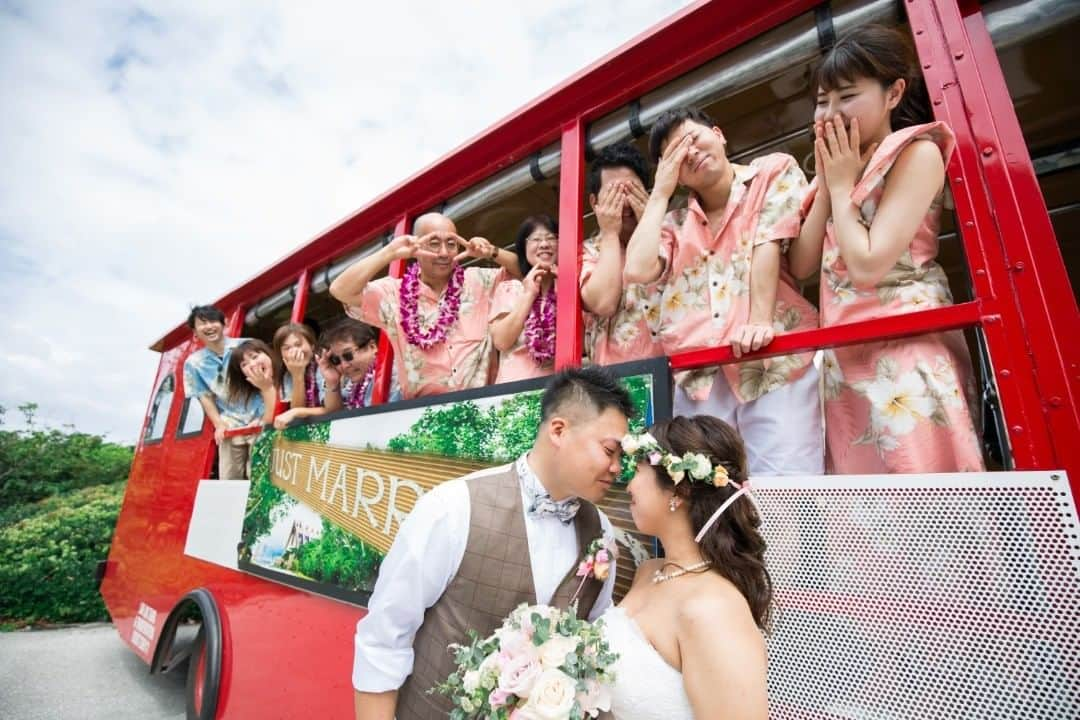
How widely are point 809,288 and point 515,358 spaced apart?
2.46 meters

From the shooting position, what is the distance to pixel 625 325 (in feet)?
6.23

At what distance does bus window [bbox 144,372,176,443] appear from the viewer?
4.84 meters

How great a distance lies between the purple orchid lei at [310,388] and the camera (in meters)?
3.16

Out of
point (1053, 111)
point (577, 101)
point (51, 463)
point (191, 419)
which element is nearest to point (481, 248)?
point (577, 101)

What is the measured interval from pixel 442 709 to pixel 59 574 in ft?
31.8

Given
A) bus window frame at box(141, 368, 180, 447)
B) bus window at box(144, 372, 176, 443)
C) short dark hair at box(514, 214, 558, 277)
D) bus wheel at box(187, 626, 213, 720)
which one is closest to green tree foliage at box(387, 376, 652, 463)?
short dark hair at box(514, 214, 558, 277)

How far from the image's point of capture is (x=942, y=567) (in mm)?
1020

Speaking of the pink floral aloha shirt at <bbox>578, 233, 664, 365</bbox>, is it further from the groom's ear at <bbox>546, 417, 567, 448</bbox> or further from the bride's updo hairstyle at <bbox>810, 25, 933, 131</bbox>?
the bride's updo hairstyle at <bbox>810, 25, 933, 131</bbox>

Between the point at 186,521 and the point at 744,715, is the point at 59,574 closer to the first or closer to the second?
the point at 186,521

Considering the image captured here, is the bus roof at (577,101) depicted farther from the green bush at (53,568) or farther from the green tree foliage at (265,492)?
the green bush at (53,568)

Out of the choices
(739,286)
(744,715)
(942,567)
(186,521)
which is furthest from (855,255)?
(186,521)

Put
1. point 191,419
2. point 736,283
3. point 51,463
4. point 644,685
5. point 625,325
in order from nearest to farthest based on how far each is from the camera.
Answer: point 644,685, point 736,283, point 625,325, point 191,419, point 51,463

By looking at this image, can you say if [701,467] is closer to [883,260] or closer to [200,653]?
[883,260]

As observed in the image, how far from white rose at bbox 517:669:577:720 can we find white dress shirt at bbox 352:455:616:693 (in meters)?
0.35
